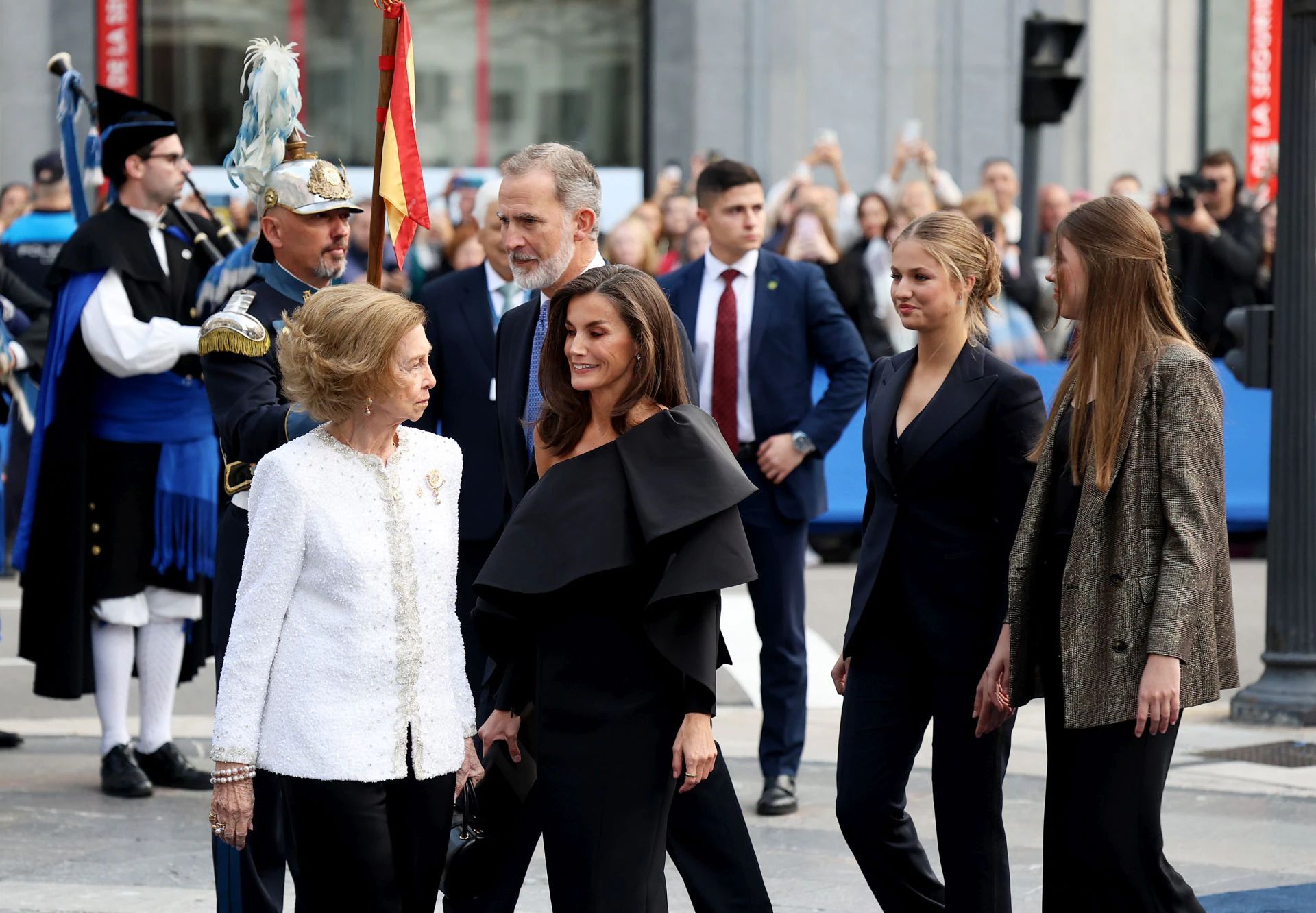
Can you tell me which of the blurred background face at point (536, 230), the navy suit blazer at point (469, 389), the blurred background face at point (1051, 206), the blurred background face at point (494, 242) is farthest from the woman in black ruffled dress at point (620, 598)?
the blurred background face at point (1051, 206)

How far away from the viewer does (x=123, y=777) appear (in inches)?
265

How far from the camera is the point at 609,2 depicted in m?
21.7

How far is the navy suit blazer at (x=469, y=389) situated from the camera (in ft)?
19.1

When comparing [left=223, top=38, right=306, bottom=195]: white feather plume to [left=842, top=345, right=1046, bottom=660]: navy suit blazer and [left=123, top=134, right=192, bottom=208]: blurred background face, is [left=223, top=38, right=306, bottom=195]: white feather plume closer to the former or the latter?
[left=123, top=134, right=192, bottom=208]: blurred background face

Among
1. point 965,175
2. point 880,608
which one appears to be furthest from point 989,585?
point 965,175

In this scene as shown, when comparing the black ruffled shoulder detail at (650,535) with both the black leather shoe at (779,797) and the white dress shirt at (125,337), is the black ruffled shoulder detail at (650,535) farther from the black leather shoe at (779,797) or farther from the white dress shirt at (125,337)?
the white dress shirt at (125,337)

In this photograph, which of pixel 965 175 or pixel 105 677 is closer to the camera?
pixel 105 677

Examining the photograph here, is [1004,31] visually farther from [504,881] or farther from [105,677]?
[504,881]

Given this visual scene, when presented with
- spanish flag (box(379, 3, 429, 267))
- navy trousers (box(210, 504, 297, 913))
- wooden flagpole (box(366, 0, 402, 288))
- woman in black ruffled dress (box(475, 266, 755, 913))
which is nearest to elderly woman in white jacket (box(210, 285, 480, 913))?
woman in black ruffled dress (box(475, 266, 755, 913))

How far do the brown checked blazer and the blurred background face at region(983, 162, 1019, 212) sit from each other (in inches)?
424

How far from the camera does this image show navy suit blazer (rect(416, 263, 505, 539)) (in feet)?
19.1

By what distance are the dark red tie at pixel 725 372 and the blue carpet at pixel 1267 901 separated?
2214mm

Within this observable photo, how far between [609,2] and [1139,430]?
18402 mm

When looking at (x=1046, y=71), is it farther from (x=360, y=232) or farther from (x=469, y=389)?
(x=469, y=389)
